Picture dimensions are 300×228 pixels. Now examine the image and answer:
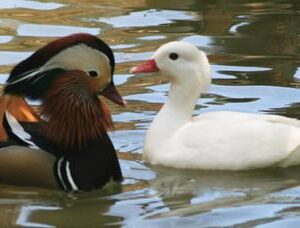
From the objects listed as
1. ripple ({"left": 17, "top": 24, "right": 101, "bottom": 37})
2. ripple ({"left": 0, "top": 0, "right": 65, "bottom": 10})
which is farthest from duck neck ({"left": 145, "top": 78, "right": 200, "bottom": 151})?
ripple ({"left": 0, "top": 0, "right": 65, "bottom": 10})

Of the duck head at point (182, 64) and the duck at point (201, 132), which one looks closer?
the duck at point (201, 132)

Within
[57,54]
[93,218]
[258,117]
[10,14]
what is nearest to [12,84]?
[57,54]

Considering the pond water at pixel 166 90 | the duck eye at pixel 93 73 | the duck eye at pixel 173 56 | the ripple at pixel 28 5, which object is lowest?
the pond water at pixel 166 90

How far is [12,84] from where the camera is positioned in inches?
238

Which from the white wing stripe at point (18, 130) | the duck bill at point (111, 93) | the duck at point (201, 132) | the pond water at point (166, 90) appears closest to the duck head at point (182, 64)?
the duck at point (201, 132)

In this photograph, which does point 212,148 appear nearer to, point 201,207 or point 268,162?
point 268,162

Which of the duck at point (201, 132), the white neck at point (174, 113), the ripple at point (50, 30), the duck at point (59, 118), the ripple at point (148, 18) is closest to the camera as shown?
the duck at point (59, 118)

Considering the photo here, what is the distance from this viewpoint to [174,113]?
22.7 feet

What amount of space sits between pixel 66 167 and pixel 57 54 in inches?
23.6

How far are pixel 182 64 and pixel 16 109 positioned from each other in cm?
119

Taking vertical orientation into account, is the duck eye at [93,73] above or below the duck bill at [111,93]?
above

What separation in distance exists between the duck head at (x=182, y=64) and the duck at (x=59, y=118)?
0.82 meters

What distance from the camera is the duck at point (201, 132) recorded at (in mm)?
6520

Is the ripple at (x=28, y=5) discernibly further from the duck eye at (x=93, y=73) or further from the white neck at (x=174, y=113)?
the duck eye at (x=93, y=73)
